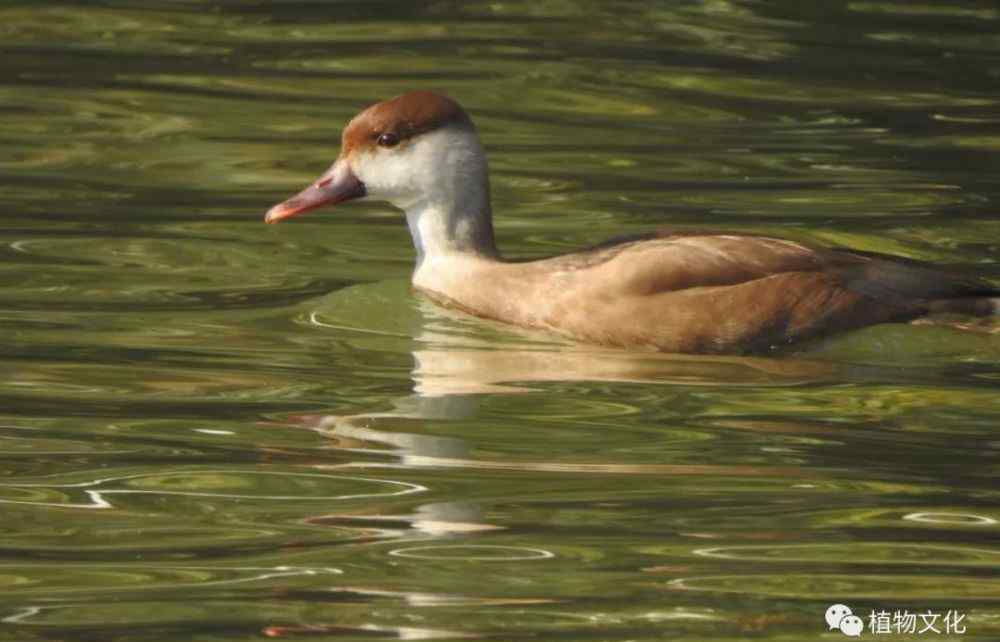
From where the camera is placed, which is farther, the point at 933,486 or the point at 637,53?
the point at 637,53

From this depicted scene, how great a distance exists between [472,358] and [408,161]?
1310 mm

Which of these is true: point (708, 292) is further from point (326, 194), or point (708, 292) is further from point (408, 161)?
point (326, 194)

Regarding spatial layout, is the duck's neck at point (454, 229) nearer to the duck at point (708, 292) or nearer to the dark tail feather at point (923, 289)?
the duck at point (708, 292)

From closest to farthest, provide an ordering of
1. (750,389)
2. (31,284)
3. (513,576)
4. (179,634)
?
(179,634) → (513,576) → (750,389) → (31,284)

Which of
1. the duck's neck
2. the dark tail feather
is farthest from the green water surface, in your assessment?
the duck's neck

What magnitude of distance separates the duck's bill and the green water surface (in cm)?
31

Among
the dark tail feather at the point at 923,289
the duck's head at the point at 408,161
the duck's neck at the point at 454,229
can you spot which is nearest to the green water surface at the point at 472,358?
the dark tail feather at the point at 923,289

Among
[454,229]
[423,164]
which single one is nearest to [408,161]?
[423,164]

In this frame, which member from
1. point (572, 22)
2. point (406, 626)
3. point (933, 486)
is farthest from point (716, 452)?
point (572, 22)

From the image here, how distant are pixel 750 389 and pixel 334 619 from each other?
109 inches

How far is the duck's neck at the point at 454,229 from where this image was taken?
1012cm

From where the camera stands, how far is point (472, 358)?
916 cm

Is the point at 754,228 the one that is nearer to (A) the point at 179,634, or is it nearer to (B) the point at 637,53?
(B) the point at 637,53

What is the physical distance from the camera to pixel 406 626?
6086mm
